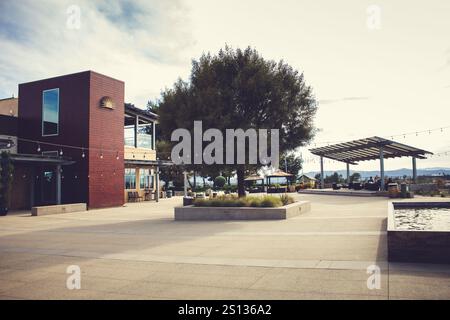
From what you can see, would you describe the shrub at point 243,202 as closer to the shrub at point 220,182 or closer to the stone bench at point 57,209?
the stone bench at point 57,209

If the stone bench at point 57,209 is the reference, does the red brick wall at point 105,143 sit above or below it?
above

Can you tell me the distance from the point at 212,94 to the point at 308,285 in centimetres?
1168

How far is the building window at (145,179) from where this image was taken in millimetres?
30625

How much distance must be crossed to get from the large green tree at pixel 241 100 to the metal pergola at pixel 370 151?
10720 mm

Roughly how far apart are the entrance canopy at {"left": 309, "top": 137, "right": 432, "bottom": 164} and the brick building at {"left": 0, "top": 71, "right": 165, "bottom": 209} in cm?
1731

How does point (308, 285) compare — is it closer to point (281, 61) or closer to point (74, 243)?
point (74, 243)

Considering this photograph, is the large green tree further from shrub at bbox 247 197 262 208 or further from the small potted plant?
the small potted plant

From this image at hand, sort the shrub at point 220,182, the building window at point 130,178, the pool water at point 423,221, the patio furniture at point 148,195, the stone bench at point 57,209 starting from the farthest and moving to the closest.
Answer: the shrub at point 220,182 → the patio furniture at point 148,195 → the building window at point 130,178 → the stone bench at point 57,209 → the pool water at point 423,221

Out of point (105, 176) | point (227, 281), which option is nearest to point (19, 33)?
point (105, 176)

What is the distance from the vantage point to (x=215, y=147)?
53.2 ft

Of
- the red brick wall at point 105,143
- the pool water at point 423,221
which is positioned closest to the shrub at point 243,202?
the pool water at point 423,221

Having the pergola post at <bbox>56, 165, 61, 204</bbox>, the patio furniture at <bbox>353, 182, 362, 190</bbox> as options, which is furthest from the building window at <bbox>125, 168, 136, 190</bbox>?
the patio furniture at <bbox>353, 182, 362, 190</bbox>

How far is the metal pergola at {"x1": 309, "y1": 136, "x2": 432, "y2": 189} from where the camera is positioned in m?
26.0
